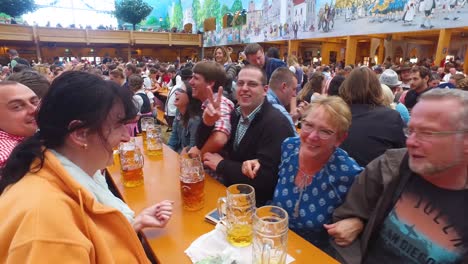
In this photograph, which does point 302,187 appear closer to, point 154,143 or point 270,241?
point 270,241

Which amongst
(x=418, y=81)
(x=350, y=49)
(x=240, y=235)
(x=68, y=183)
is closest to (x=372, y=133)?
(x=240, y=235)

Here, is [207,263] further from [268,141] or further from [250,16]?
[250,16]

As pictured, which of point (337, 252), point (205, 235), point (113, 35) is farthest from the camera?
point (113, 35)

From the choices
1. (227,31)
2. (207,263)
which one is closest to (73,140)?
(207,263)

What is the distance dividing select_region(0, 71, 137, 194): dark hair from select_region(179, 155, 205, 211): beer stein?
1.62ft

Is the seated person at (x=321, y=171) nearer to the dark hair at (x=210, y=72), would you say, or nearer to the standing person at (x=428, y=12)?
the dark hair at (x=210, y=72)

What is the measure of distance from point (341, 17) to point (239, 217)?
13420mm

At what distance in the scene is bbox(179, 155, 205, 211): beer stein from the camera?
121 cm

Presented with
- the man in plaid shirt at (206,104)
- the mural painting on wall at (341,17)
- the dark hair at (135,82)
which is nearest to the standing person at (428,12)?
the mural painting on wall at (341,17)

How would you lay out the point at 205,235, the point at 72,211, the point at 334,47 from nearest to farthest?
the point at 72,211 → the point at 205,235 → the point at 334,47

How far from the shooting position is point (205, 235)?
40.3 inches

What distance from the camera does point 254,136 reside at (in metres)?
1.65

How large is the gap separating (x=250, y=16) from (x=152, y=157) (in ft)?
63.5

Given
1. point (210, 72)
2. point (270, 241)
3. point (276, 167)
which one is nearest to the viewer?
point (270, 241)
